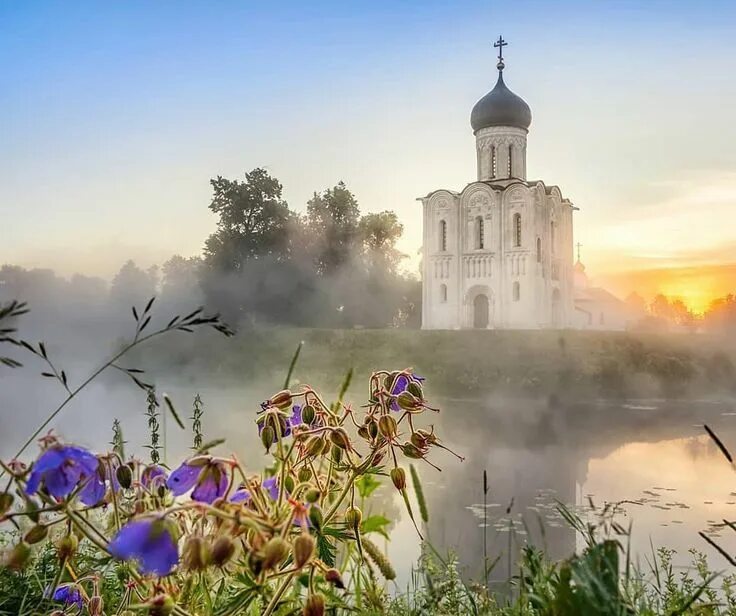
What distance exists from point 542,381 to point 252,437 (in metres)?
12.8

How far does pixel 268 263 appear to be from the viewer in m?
25.0

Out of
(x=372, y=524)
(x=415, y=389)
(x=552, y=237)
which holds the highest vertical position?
(x=552, y=237)

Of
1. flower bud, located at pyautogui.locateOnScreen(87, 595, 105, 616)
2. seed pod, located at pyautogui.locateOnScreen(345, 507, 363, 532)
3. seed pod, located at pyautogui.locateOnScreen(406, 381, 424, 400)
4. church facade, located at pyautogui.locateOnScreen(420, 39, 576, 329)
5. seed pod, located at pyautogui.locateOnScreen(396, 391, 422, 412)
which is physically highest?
church facade, located at pyautogui.locateOnScreen(420, 39, 576, 329)

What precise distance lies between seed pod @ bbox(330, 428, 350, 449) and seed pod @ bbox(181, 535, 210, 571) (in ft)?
0.81

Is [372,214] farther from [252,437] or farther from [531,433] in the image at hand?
[252,437]

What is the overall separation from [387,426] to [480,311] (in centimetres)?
2729

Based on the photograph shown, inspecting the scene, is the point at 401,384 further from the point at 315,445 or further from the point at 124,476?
the point at 124,476

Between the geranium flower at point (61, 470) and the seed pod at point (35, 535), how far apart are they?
0.06m

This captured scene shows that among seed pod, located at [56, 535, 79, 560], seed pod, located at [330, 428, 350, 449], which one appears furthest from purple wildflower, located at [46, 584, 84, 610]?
seed pod, located at [330, 428, 350, 449]

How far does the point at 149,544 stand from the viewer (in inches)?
24.8

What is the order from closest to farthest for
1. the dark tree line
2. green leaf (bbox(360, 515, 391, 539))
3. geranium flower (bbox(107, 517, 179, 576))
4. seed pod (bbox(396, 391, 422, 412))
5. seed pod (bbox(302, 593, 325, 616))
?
geranium flower (bbox(107, 517, 179, 576)) < seed pod (bbox(302, 593, 325, 616)) < seed pod (bbox(396, 391, 422, 412)) < green leaf (bbox(360, 515, 391, 539)) < the dark tree line

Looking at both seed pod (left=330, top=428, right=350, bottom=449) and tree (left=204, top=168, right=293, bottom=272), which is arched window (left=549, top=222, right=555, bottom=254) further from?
seed pod (left=330, top=428, right=350, bottom=449)

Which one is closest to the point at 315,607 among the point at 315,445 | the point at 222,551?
the point at 222,551

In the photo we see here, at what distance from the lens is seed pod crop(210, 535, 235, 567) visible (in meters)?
0.66
